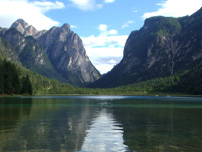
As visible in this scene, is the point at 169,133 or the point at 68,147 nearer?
the point at 68,147

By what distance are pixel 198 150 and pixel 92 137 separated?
12545 millimetres

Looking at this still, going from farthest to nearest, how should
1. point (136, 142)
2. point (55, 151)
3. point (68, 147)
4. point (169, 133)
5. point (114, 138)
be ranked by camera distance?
1. point (169, 133)
2. point (114, 138)
3. point (136, 142)
4. point (68, 147)
5. point (55, 151)

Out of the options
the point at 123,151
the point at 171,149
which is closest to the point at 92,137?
the point at 123,151

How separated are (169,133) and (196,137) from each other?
13.1 ft

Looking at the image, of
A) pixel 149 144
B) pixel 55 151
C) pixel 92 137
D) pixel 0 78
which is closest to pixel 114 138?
pixel 92 137

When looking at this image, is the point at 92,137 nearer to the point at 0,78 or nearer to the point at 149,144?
the point at 149,144

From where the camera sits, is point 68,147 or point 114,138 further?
point 114,138

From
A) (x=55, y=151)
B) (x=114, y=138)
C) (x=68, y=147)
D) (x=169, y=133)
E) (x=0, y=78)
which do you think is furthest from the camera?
(x=0, y=78)

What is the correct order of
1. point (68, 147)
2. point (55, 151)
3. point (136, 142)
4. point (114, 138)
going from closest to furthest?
1. point (55, 151)
2. point (68, 147)
3. point (136, 142)
4. point (114, 138)

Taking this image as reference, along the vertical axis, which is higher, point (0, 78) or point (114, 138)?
point (0, 78)

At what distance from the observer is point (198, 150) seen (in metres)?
24.6

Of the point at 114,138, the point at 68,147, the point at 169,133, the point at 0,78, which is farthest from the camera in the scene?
the point at 0,78

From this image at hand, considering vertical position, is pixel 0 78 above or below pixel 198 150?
above

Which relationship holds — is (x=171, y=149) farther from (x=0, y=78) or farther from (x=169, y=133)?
(x=0, y=78)
